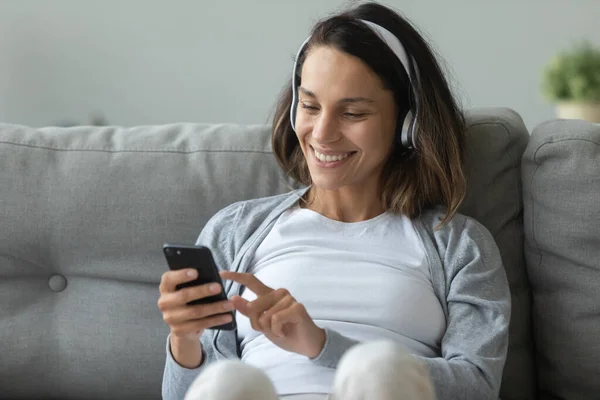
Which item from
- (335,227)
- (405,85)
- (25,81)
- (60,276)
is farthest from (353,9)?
(25,81)

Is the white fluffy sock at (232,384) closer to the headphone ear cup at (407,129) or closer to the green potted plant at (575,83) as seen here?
the headphone ear cup at (407,129)

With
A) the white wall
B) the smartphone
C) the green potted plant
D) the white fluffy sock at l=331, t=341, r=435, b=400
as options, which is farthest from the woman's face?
the white wall

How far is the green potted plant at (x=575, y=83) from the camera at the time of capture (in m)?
2.41

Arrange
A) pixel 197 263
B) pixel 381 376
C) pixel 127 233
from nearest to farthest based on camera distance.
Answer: pixel 381 376
pixel 197 263
pixel 127 233

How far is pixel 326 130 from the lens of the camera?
1347mm

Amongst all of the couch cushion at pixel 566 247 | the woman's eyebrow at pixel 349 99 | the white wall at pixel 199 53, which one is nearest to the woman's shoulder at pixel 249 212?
the woman's eyebrow at pixel 349 99

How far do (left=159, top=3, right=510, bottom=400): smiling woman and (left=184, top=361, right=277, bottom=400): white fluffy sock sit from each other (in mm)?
251

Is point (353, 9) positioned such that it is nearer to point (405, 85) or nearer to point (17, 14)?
point (405, 85)

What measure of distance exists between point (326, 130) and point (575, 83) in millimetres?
1334

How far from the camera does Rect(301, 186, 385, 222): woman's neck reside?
1462 mm

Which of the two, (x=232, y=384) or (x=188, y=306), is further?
(x=188, y=306)

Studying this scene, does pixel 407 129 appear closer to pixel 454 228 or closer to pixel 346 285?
pixel 454 228

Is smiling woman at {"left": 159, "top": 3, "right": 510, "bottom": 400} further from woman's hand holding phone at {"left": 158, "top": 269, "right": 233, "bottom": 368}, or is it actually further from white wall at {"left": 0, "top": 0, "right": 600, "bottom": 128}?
white wall at {"left": 0, "top": 0, "right": 600, "bottom": 128}

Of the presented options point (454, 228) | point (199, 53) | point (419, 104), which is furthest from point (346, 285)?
point (199, 53)
